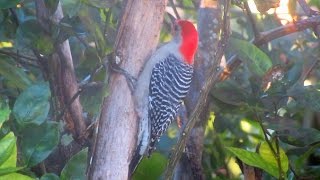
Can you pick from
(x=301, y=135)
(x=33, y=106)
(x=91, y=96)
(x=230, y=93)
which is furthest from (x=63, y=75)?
(x=301, y=135)

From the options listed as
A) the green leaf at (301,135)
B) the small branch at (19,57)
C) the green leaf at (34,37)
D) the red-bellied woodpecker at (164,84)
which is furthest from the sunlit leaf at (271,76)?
the small branch at (19,57)

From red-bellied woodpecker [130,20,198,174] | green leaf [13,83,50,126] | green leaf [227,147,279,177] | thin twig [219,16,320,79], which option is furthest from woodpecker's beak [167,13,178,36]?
green leaf [13,83,50,126]

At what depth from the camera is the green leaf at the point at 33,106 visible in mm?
1469

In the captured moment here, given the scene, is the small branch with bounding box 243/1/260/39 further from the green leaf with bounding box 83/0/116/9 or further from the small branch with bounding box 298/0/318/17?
the green leaf with bounding box 83/0/116/9

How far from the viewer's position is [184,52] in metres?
A: 2.66

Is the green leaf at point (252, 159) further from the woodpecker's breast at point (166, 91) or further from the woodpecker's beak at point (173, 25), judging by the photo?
the woodpecker's beak at point (173, 25)

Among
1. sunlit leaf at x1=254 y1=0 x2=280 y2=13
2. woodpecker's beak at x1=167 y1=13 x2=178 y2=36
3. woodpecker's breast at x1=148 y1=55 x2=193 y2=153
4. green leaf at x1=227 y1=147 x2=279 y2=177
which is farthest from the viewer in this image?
woodpecker's beak at x1=167 y1=13 x2=178 y2=36

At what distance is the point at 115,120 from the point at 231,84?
0.37 meters

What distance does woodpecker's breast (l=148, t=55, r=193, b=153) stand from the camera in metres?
2.28

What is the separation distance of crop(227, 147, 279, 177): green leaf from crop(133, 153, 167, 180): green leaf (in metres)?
0.34

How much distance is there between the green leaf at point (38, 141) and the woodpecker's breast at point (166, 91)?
2.50ft

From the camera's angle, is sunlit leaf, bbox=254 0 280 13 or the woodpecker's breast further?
the woodpecker's breast

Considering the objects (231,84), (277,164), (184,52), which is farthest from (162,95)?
(277,164)

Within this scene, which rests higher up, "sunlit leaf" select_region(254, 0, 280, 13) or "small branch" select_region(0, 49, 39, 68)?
"sunlit leaf" select_region(254, 0, 280, 13)
